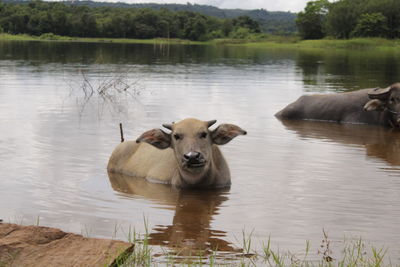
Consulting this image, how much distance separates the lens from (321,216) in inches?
328

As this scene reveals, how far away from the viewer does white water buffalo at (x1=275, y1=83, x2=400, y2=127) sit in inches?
642

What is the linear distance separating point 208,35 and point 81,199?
147275mm

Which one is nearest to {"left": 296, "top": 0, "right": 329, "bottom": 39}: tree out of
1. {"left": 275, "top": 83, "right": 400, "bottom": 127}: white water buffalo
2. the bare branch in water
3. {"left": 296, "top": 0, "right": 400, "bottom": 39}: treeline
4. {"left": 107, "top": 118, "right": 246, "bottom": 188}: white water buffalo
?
{"left": 296, "top": 0, "right": 400, "bottom": 39}: treeline

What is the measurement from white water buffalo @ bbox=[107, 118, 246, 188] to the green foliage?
11065 cm

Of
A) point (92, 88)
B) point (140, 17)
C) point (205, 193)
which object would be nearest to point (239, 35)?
point (140, 17)

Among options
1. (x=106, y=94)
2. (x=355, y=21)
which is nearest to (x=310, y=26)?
(x=355, y=21)

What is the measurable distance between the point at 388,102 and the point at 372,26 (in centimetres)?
10448

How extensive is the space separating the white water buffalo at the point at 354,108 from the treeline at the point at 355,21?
102067 millimetres

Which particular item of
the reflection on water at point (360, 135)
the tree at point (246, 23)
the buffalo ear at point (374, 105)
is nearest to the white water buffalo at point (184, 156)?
the reflection on water at point (360, 135)

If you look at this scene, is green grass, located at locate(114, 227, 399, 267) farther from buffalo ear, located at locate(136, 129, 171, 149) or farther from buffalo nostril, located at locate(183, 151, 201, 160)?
buffalo ear, located at locate(136, 129, 171, 149)

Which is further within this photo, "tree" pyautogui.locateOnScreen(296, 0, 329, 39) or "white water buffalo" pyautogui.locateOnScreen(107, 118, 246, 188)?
"tree" pyautogui.locateOnScreen(296, 0, 329, 39)

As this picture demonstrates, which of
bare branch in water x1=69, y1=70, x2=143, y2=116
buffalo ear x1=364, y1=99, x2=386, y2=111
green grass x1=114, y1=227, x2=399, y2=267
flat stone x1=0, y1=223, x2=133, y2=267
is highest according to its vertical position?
buffalo ear x1=364, y1=99, x2=386, y2=111

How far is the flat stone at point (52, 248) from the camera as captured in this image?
5.90 meters

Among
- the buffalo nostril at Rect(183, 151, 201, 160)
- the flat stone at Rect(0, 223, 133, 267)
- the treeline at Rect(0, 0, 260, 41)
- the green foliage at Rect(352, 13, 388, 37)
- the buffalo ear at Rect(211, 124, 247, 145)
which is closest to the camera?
the flat stone at Rect(0, 223, 133, 267)
